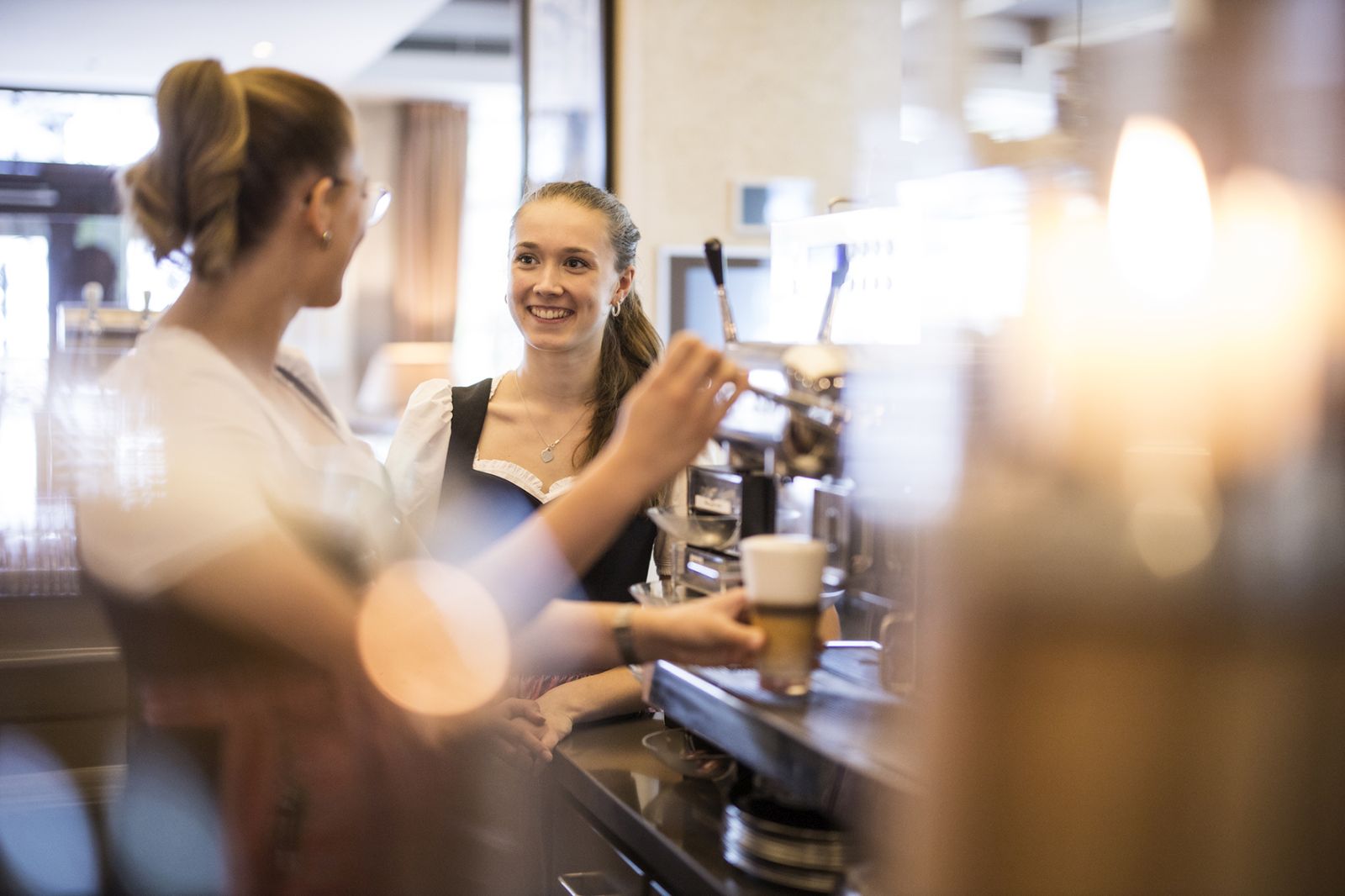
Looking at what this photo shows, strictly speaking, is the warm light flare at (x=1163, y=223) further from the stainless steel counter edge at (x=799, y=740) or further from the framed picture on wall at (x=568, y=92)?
the framed picture on wall at (x=568, y=92)

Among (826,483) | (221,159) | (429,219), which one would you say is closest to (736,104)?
(826,483)

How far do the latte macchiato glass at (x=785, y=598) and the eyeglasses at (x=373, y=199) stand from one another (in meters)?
0.53

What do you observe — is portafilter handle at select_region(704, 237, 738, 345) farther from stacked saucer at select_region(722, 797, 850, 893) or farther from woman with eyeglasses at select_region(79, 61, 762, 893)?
stacked saucer at select_region(722, 797, 850, 893)

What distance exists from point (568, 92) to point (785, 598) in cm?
351

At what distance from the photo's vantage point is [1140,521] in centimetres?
94

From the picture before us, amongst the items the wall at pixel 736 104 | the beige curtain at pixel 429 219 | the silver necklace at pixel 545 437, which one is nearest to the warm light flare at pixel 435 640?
A: the silver necklace at pixel 545 437

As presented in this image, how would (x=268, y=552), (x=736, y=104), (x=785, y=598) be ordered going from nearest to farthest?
(x=268, y=552)
(x=785, y=598)
(x=736, y=104)

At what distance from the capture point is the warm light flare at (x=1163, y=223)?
0.95 meters

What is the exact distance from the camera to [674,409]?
1.23m

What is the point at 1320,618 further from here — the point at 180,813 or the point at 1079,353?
the point at 180,813

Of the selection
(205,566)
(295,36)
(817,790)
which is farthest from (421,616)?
(295,36)

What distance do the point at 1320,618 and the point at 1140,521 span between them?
0.16 metres

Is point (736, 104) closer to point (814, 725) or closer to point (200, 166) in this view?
point (200, 166)

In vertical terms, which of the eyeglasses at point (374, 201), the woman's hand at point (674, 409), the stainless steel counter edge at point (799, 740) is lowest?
the stainless steel counter edge at point (799, 740)
